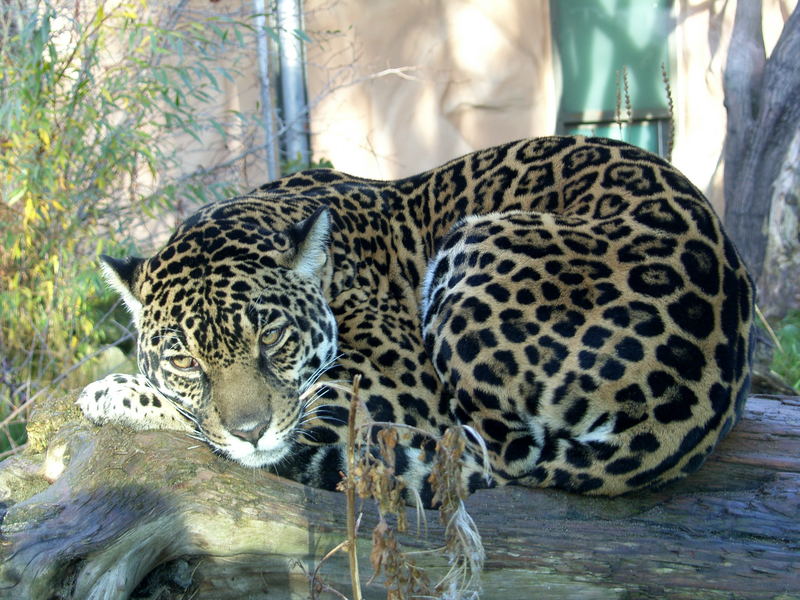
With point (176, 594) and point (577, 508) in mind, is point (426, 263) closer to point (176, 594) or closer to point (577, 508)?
point (577, 508)

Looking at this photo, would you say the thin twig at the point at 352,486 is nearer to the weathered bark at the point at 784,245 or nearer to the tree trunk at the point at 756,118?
the weathered bark at the point at 784,245

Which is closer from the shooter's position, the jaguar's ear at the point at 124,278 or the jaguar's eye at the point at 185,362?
the jaguar's eye at the point at 185,362

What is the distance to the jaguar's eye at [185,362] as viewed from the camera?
4.14m

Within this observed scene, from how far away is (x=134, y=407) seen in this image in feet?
14.5

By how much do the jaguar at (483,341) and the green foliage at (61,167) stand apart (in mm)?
3664

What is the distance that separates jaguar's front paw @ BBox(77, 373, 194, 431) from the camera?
4.40 meters

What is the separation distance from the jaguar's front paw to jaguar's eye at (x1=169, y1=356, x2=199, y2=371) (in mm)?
287

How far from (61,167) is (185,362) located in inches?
194

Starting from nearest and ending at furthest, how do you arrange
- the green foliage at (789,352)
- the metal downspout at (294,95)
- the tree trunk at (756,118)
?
the green foliage at (789,352)
the tree trunk at (756,118)
the metal downspout at (294,95)

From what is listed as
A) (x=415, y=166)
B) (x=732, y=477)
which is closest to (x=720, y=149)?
(x=415, y=166)

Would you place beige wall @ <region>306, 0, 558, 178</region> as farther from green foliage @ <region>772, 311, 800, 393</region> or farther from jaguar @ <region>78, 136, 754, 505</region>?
jaguar @ <region>78, 136, 754, 505</region>

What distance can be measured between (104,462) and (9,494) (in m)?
1.03

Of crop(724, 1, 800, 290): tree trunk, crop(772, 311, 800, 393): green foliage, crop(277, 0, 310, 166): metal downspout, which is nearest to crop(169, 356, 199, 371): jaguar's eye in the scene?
crop(772, 311, 800, 393): green foliage

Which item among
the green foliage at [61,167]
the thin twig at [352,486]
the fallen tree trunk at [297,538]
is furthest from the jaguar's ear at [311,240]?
the green foliage at [61,167]
